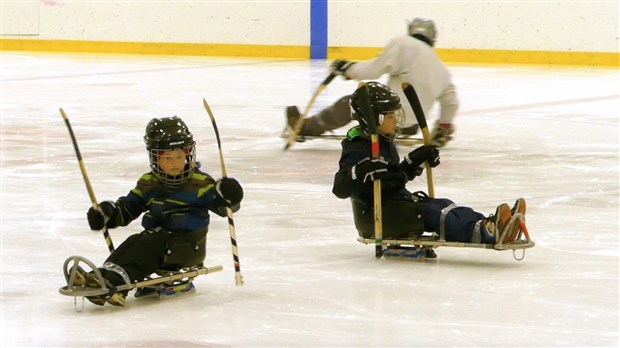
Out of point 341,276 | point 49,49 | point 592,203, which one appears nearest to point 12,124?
point 592,203

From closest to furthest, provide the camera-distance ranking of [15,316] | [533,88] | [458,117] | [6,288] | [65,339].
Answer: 1. [65,339]
2. [15,316]
3. [6,288]
4. [458,117]
5. [533,88]

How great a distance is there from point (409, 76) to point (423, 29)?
50 cm

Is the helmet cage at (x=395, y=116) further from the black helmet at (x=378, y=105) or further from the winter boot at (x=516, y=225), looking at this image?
the winter boot at (x=516, y=225)

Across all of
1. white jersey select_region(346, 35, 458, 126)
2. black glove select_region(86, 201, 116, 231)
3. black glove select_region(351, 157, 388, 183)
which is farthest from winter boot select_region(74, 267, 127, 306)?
white jersey select_region(346, 35, 458, 126)

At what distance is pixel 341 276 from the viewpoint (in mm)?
4336

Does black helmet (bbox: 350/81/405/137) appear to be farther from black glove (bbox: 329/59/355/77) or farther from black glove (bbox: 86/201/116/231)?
black glove (bbox: 329/59/355/77)

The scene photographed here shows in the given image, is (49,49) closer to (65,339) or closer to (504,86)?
(504,86)

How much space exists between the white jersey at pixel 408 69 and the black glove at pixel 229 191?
373 cm

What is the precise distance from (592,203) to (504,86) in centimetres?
704

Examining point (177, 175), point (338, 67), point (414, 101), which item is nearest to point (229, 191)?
point (177, 175)

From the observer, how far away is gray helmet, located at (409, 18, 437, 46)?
26.1 ft

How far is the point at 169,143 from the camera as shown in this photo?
12.6 ft

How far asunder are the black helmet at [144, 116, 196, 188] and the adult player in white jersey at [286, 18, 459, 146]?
3.59m

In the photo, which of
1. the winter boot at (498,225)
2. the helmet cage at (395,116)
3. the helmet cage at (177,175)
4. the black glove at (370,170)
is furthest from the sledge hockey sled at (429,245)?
the helmet cage at (177,175)
